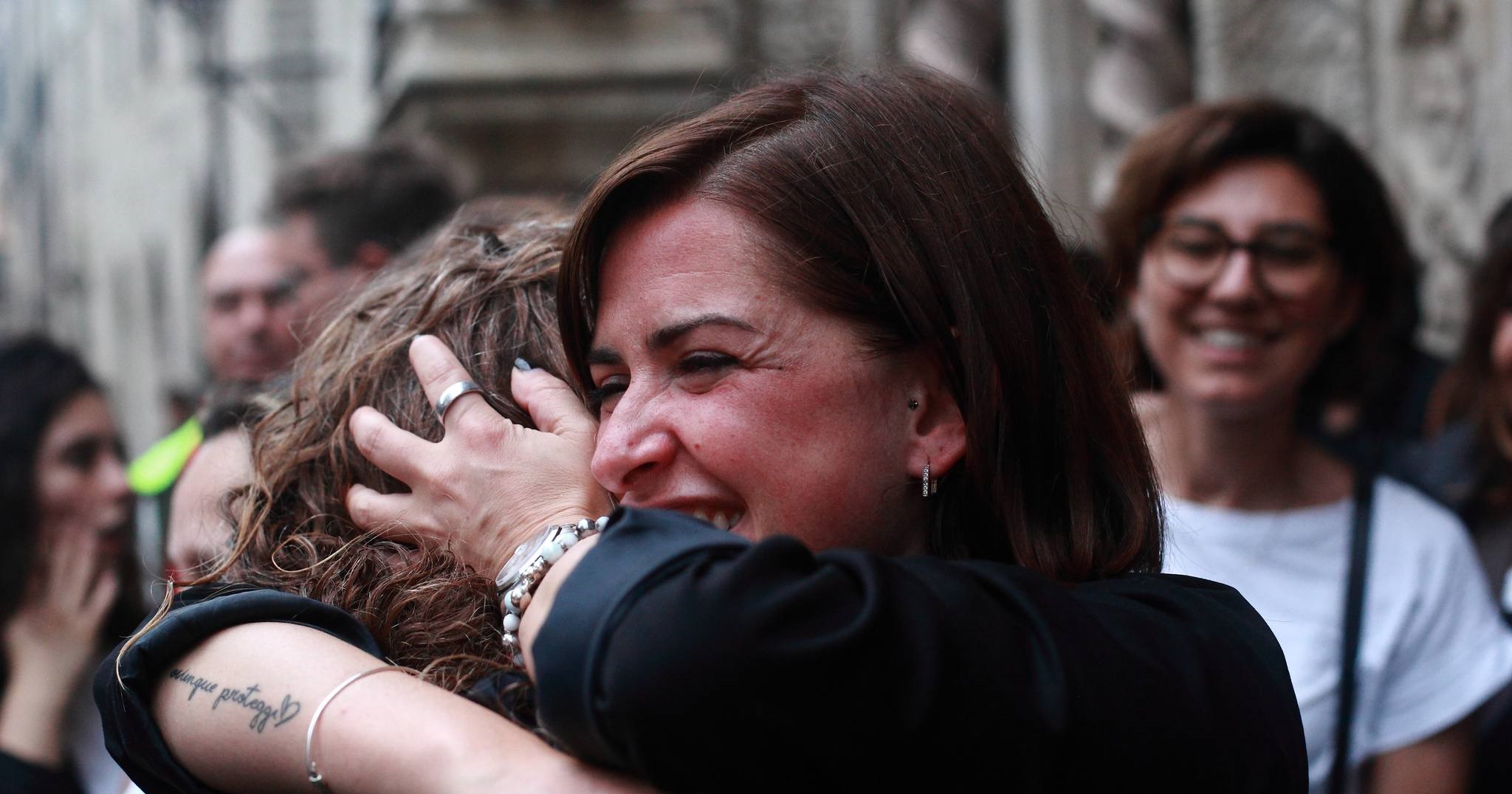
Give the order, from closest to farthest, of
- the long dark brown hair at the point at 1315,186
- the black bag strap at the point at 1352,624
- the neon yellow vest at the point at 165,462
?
the black bag strap at the point at 1352,624 < the long dark brown hair at the point at 1315,186 < the neon yellow vest at the point at 165,462

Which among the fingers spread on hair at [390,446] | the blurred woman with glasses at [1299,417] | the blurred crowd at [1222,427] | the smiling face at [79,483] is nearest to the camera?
the fingers spread on hair at [390,446]

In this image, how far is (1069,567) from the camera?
174 centimetres

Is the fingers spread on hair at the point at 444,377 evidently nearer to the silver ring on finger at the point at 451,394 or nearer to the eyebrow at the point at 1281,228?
the silver ring on finger at the point at 451,394

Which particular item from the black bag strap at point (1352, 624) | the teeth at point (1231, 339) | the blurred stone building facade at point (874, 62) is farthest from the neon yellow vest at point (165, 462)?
the black bag strap at point (1352, 624)

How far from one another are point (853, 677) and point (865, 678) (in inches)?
0.4

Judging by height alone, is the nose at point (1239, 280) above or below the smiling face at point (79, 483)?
above

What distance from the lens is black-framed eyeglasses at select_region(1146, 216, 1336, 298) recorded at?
326 cm

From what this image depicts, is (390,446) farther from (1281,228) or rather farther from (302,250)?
(302,250)

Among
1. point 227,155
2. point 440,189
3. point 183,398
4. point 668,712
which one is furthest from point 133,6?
point 668,712

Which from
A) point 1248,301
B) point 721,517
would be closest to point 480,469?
point 721,517

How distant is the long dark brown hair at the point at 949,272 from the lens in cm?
173

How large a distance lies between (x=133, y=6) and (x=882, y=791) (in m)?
25.4

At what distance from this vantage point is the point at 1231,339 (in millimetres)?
3270

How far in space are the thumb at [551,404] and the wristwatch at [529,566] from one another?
22 centimetres
